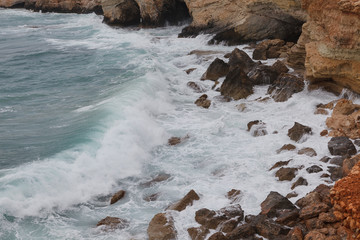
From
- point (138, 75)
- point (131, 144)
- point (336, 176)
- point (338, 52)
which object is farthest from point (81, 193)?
point (138, 75)

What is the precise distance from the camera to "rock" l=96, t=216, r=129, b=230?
965 cm

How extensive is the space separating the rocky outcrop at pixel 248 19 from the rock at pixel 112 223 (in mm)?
15049

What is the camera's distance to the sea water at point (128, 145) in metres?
10.2

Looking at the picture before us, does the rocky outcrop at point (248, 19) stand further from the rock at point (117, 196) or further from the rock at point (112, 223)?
the rock at point (112, 223)

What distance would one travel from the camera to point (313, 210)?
8344 millimetres

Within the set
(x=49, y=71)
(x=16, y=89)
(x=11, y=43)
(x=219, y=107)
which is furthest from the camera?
(x=11, y=43)

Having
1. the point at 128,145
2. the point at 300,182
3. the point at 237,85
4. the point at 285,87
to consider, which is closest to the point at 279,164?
the point at 300,182

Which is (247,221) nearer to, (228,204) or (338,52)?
(228,204)

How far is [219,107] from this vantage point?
16.4 m

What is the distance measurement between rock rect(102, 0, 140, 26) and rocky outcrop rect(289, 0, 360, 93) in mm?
22063

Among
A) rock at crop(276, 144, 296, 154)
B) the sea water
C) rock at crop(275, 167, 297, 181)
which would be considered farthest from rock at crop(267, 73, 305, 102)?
rock at crop(275, 167, 297, 181)

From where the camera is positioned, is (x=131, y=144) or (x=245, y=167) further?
(x=131, y=144)

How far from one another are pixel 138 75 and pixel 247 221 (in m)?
13.2

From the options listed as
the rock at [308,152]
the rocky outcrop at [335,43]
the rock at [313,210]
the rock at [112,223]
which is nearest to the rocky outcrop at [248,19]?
the rocky outcrop at [335,43]
